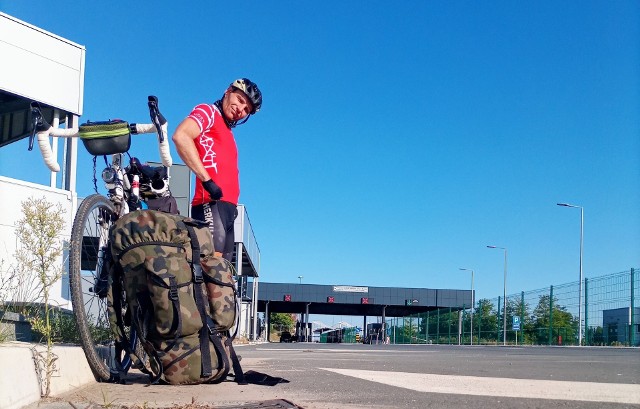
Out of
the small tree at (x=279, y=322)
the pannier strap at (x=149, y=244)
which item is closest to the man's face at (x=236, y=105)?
the pannier strap at (x=149, y=244)

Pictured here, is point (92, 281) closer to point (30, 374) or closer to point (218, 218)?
point (218, 218)

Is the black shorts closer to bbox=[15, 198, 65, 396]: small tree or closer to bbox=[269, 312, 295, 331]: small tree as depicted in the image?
bbox=[15, 198, 65, 396]: small tree

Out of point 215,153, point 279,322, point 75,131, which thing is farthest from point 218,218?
point 279,322

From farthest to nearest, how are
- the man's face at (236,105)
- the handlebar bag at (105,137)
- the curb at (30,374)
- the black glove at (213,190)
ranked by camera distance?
1. the man's face at (236,105)
2. the black glove at (213,190)
3. the handlebar bag at (105,137)
4. the curb at (30,374)

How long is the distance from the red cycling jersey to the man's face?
2.3 inches

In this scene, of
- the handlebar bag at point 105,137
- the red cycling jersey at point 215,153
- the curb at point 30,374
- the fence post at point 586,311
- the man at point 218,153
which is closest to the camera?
the curb at point 30,374

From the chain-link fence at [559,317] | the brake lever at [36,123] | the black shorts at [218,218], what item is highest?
the brake lever at [36,123]

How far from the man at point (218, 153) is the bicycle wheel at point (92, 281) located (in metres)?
0.54

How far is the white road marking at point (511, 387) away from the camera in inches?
153

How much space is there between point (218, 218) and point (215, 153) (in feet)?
1.38

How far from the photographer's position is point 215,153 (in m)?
4.52

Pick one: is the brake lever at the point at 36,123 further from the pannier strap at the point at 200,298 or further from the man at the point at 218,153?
the pannier strap at the point at 200,298

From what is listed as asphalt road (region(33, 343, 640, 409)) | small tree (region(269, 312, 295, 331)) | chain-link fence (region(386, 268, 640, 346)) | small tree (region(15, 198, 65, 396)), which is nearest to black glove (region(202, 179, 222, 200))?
small tree (region(15, 198, 65, 396))

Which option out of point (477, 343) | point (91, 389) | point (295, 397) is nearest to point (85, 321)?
point (91, 389)
